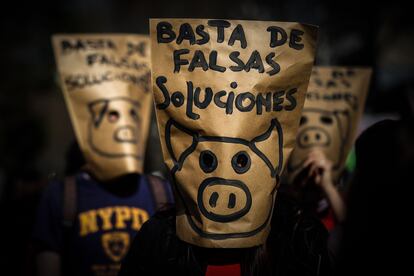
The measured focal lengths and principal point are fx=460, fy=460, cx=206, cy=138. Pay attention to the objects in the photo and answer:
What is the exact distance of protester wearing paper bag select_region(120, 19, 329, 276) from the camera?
153 centimetres

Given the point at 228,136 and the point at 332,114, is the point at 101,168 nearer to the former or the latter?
the point at 228,136

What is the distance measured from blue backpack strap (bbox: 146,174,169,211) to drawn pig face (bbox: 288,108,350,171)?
2.48 feet

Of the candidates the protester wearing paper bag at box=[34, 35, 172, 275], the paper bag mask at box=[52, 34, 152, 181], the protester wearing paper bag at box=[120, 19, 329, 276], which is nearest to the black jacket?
the protester wearing paper bag at box=[120, 19, 329, 276]

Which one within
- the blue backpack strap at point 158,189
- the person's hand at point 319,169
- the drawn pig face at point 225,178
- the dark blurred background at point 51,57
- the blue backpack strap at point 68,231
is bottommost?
the dark blurred background at point 51,57

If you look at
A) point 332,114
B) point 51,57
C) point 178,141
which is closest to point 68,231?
point 178,141

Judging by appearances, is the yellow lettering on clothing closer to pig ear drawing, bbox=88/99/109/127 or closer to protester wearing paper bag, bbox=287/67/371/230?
pig ear drawing, bbox=88/99/109/127

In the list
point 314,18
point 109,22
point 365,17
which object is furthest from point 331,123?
point 109,22

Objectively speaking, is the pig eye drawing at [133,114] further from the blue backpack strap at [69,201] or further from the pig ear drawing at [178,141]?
the pig ear drawing at [178,141]

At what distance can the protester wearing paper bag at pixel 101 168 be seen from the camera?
2.29 metres

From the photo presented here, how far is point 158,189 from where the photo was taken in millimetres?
2469

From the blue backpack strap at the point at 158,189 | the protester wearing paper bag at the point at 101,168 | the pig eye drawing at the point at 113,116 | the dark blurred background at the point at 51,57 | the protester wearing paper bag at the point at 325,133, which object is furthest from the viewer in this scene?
the dark blurred background at the point at 51,57

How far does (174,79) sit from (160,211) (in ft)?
1.75

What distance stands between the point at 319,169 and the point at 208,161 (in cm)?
115

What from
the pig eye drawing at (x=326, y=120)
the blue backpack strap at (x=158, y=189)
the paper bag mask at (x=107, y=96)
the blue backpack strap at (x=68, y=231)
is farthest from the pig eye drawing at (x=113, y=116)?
the pig eye drawing at (x=326, y=120)
